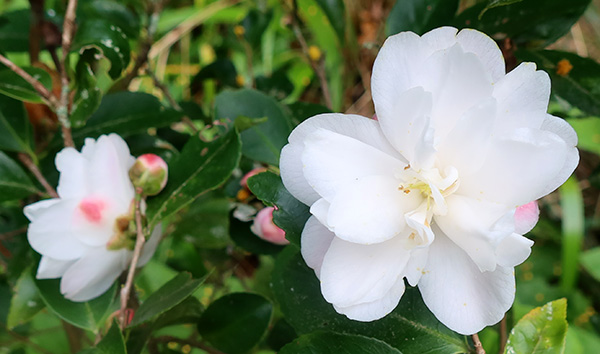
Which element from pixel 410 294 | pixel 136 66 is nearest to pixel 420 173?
pixel 410 294

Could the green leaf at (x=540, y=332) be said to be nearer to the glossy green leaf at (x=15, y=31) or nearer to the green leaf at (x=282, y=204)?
the green leaf at (x=282, y=204)

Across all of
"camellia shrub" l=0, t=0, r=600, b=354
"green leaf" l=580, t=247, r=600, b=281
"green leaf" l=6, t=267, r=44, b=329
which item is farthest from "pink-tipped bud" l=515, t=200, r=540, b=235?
"green leaf" l=580, t=247, r=600, b=281

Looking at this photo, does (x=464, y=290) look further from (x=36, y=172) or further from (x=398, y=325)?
(x=36, y=172)

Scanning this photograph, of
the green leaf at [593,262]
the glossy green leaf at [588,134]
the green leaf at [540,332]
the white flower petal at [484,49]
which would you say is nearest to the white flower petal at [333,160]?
the white flower petal at [484,49]

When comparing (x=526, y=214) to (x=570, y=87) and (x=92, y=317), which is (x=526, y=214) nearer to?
(x=570, y=87)

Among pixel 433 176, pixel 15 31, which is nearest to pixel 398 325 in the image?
pixel 433 176

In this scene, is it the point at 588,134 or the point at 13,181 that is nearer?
the point at 13,181

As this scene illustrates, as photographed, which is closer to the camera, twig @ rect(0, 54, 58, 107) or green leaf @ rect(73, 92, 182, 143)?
twig @ rect(0, 54, 58, 107)

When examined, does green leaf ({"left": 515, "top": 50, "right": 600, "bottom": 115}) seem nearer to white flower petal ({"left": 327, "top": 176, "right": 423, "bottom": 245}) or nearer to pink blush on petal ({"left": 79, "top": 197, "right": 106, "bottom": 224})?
white flower petal ({"left": 327, "top": 176, "right": 423, "bottom": 245})
